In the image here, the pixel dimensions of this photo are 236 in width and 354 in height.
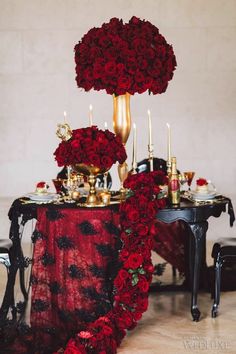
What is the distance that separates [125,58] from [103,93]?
321cm

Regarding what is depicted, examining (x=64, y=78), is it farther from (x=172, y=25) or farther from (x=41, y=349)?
(x=41, y=349)

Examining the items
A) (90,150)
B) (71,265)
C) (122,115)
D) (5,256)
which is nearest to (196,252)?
(71,265)

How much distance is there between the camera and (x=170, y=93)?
7.34 meters

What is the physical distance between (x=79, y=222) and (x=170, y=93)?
3588 millimetres

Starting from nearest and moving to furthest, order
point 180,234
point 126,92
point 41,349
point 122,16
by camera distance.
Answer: point 41,349 < point 126,92 < point 180,234 < point 122,16

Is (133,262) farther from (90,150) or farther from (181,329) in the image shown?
(90,150)

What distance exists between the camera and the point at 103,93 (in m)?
7.36

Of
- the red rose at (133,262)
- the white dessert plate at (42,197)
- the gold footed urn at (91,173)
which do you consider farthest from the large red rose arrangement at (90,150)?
the red rose at (133,262)

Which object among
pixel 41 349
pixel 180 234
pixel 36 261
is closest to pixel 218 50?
pixel 180 234

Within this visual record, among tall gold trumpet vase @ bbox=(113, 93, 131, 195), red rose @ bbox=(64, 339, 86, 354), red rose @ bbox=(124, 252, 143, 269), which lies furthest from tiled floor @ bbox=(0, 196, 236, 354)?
tall gold trumpet vase @ bbox=(113, 93, 131, 195)

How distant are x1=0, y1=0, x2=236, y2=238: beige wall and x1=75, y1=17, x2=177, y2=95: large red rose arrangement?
3.06 m

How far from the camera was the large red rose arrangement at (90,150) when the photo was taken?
4062mm

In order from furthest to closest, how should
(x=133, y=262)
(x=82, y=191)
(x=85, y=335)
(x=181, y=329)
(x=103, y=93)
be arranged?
(x=103, y=93) < (x=82, y=191) < (x=181, y=329) < (x=133, y=262) < (x=85, y=335)

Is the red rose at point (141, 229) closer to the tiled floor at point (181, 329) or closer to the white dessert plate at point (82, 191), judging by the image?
the tiled floor at point (181, 329)
